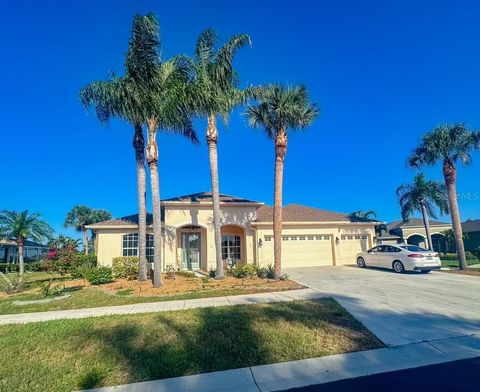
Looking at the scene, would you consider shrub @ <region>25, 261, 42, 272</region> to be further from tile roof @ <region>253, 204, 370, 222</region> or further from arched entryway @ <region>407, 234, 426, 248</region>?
arched entryway @ <region>407, 234, 426, 248</region>

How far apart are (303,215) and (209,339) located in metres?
16.5

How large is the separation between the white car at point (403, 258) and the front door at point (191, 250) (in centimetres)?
1056

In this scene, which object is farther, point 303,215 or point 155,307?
point 303,215

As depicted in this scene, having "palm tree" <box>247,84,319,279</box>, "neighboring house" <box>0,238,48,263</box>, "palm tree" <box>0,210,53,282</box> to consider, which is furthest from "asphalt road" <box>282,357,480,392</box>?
"neighboring house" <box>0,238,48,263</box>

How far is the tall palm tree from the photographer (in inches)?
543

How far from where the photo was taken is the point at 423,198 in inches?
1035

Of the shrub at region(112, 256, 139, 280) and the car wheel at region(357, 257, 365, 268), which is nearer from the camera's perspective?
the shrub at region(112, 256, 139, 280)

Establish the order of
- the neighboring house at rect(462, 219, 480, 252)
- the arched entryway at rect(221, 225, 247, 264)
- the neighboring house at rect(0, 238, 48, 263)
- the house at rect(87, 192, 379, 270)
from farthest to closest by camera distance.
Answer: the neighboring house at rect(0, 238, 48, 263) < the neighboring house at rect(462, 219, 480, 252) < the arched entryway at rect(221, 225, 247, 264) < the house at rect(87, 192, 379, 270)

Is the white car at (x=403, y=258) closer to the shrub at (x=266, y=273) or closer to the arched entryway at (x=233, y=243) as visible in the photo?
the shrub at (x=266, y=273)

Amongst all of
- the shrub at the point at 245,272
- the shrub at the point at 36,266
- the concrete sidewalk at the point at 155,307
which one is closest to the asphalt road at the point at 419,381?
the concrete sidewalk at the point at 155,307

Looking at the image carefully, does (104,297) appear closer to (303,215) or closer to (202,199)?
(202,199)

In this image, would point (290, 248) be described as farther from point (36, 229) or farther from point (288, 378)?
point (36, 229)

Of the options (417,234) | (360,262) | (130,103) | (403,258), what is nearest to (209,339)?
(130,103)

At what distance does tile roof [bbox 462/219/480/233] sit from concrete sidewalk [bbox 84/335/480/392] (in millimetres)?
37364
